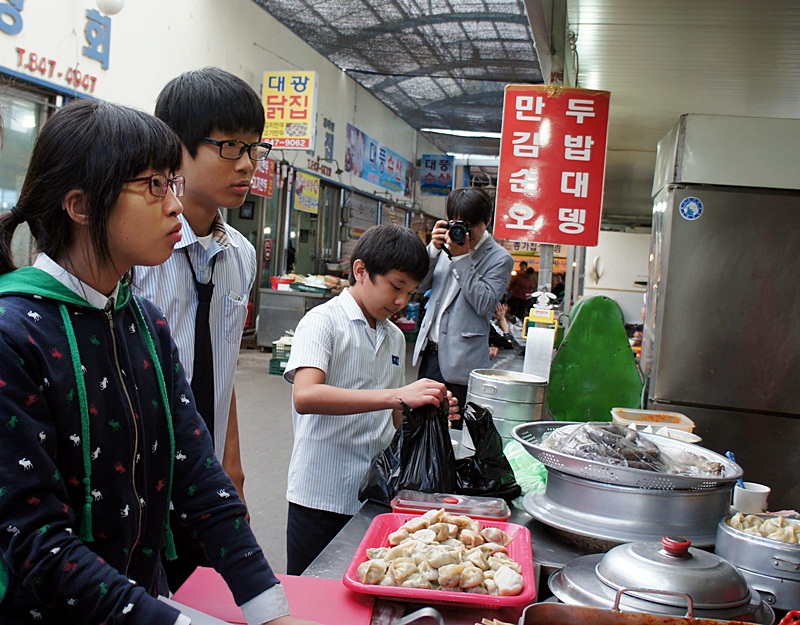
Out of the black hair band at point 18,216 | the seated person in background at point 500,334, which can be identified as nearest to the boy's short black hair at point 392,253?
the black hair band at point 18,216

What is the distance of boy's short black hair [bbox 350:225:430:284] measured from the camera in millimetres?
2449

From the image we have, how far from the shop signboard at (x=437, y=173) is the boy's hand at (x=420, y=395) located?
1780cm

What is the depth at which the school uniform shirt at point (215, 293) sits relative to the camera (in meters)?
1.93

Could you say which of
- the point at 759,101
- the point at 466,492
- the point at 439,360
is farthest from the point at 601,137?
the point at 759,101

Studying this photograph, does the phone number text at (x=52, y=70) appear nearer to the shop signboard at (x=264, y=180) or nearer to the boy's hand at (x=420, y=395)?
the shop signboard at (x=264, y=180)

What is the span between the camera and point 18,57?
22.5 feet

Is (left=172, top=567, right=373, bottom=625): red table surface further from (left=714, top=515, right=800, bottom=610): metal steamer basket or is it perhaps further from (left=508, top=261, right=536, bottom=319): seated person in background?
(left=508, top=261, right=536, bottom=319): seated person in background

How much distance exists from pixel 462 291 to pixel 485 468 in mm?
2126

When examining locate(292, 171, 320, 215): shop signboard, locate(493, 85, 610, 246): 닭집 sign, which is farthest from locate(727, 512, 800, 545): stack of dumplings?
locate(292, 171, 320, 215): shop signboard

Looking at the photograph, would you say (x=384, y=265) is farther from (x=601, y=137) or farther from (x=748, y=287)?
→ (x=601, y=137)

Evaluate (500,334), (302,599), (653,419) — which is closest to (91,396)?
(302,599)

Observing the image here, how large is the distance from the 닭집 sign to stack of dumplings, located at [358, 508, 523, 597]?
3.15m

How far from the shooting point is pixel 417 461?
Result: 221 centimetres

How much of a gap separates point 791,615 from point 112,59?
337 inches
